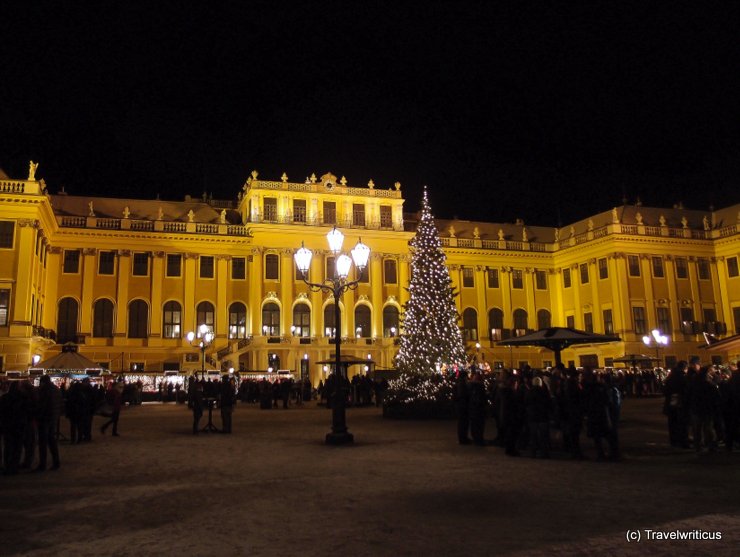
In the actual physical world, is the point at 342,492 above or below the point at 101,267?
below

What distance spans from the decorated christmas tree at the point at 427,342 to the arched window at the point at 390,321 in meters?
22.7

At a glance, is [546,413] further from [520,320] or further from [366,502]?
[520,320]

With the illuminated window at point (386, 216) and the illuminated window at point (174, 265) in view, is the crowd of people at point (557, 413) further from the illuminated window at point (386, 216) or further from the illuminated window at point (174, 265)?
the illuminated window at point (386, 216)

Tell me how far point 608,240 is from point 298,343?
25304 mm

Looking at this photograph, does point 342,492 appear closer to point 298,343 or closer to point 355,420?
point 355,420

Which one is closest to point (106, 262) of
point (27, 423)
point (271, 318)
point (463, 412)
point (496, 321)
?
point (271, 318)

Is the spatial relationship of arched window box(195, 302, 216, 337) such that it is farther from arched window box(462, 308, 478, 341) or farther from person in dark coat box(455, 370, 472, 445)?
person in dark coat box(455, 370, 472, 445)

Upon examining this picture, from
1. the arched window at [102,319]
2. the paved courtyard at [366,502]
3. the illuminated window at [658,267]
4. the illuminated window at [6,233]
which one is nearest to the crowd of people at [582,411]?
the paved courtyard at [366,502]

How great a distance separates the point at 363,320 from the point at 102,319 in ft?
60.8

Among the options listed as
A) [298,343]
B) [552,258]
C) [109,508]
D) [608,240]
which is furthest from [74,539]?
[552,258]

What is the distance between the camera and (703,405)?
12.5m

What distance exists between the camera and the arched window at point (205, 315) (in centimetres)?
4619

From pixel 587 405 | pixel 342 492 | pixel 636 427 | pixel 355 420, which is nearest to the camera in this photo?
pixel 342 492

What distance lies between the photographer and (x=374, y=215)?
164ft
